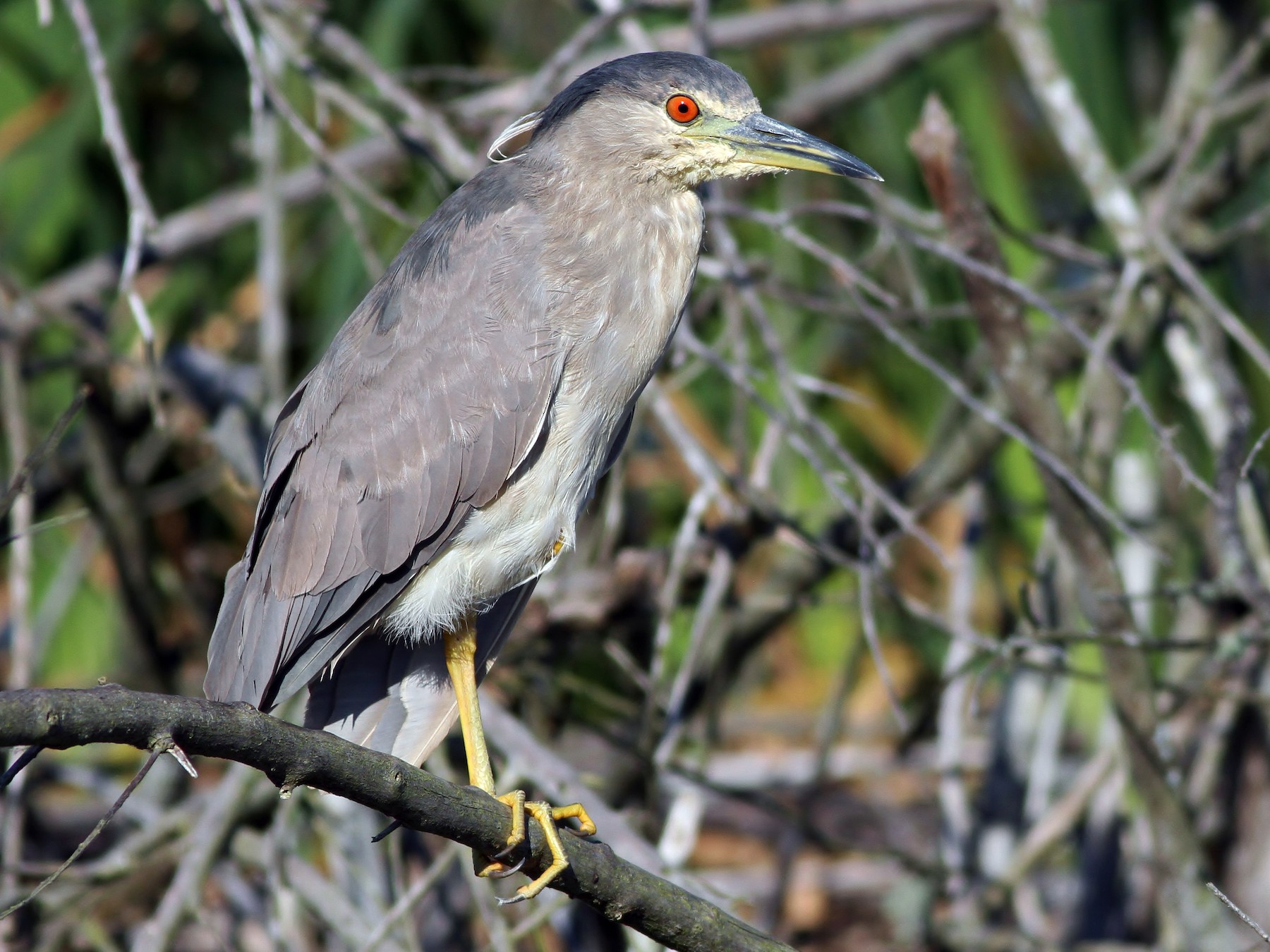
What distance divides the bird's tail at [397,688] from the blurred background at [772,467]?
0.85 ft

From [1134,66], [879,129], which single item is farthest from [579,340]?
[1134,66]

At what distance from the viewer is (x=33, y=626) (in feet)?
15.7

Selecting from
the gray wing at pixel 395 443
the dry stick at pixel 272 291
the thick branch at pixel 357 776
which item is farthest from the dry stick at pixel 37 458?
the dry stick at pixel 272 291

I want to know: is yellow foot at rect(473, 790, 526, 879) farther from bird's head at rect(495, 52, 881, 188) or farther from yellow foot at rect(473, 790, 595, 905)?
bird's head at rect(495, 52, 881, 188)

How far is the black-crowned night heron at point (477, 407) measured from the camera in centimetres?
289

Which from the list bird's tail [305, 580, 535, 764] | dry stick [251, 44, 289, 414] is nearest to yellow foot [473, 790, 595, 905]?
bird's tail [305, 580, 535, 764]

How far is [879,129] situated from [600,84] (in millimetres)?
1925

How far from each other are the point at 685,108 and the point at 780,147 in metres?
→ 0.24

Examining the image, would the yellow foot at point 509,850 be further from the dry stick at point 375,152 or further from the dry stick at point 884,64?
the dry stick at point 884,64

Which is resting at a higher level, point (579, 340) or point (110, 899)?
point (579, 340)

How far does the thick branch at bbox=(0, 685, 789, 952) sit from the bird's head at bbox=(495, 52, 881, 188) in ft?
4.84

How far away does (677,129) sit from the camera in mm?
2998

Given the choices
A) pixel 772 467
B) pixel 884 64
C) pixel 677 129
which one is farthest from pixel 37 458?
pixel 884 64

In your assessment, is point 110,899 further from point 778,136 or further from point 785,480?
point 778,136
